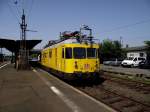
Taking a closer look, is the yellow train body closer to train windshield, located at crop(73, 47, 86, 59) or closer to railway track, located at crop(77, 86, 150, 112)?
train windshield, located at crop(73, 47, 86, 59)

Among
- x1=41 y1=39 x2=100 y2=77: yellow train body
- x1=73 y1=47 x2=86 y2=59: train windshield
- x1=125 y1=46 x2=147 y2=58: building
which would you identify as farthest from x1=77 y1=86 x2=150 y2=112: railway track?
x1=125 y1=46 x2=147 y2=58: building

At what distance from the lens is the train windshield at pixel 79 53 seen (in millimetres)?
17184

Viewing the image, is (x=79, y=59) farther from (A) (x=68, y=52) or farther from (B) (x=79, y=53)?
(A) (x=68, y=52)

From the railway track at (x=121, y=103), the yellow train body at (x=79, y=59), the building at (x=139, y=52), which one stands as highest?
the building at (x=139, y=52)

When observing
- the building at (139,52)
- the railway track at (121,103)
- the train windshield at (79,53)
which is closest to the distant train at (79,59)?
the train windshield at (79,53)

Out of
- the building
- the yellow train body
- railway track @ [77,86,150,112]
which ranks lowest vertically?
railway track @ [77,86,150,112]

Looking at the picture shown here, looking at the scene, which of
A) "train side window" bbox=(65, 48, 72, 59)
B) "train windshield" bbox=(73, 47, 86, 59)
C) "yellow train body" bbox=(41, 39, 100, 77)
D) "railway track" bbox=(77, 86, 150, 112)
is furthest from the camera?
"train windshield" bbox=(73, 47, 86, 59)

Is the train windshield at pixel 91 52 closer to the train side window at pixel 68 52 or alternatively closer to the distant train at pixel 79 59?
the distant train at pixel 79 59

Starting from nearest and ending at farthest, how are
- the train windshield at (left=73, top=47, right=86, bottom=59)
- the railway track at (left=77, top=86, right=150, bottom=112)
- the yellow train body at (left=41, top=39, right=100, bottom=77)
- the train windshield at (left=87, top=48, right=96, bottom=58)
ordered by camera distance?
the railway track at (left=77, top=86, right=150, bottom=112), the yellow train body at (left=41, top=39, right=100, bottom=77), the train windshield at (left=73, top=47, right=86, bottom=59), the train windshield at (left=87, top=48, right=96, bottom=58)

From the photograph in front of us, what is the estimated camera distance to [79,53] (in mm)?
17297

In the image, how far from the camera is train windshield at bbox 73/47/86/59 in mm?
17184

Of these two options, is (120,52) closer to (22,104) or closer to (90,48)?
(90,48)

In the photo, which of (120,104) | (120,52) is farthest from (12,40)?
(120,52)

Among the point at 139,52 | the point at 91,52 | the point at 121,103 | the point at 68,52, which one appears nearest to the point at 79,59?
the point at 68,52
